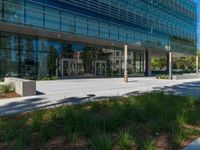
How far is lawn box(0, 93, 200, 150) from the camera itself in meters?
5.41

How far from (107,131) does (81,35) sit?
26.5 metres

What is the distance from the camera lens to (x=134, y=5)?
134 feet

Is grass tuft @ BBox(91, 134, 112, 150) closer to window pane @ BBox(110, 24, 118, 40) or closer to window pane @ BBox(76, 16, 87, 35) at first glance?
window pane @ BBox(76, 16, 87, 35)

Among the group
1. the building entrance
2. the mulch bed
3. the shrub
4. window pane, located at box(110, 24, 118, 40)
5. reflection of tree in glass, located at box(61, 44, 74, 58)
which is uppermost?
window pane, located at box(110, 24, 118, 40)

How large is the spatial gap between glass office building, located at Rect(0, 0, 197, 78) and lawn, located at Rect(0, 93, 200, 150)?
20485 millimetres

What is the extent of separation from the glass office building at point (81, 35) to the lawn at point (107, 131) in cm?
2048

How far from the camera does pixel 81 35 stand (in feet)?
105

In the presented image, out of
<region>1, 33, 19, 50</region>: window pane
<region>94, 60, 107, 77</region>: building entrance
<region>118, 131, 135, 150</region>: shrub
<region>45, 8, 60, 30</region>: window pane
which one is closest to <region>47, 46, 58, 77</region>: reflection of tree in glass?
<region>45, 8, 60, 30</region>: window pane

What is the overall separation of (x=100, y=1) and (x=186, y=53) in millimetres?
30289

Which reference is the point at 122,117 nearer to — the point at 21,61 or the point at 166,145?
the point at 166,145

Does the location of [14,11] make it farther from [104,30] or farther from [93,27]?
[104,30]

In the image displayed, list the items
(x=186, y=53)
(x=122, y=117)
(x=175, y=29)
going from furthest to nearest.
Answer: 1. (x=186, y=53)
2. (x=175, y=29)
3. (x=122, y=117)

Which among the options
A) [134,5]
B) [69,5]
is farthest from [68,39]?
[134,5]

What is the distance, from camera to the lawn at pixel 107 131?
17.7 ft
